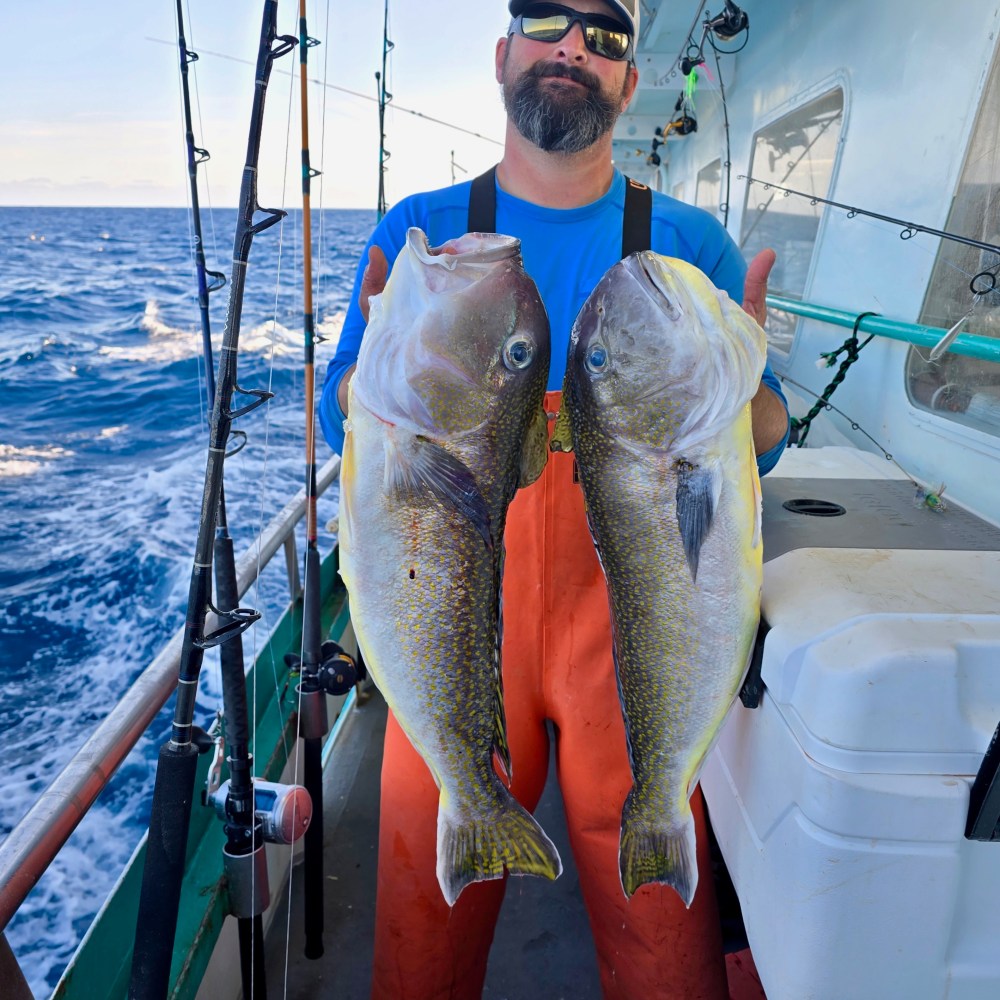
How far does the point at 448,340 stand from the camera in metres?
1.29

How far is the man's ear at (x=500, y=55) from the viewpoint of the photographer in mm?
2004

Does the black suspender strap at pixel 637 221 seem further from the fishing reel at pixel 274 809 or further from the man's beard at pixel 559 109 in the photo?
the fishing reel at pixel 274 809

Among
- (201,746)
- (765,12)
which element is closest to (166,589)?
(201,746)

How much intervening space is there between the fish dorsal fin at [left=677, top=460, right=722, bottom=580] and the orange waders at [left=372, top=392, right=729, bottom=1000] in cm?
54

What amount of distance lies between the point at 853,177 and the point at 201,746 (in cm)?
408

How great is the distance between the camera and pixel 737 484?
1.32m

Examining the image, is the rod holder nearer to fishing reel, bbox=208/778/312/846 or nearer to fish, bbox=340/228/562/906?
fishing reel, bbox=208/778/312/846

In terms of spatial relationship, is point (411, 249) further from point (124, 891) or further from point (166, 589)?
point (166, 589)

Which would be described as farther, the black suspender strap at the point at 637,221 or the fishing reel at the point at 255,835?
the fishing reel at the point at 255,835

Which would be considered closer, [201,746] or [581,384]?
[581,384]

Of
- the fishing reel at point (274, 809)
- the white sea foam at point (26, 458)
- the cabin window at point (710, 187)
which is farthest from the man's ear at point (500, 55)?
the white sea foam at point (26, 458)

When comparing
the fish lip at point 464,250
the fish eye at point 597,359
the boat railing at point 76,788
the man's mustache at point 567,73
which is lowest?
the boat railing at point 76,788

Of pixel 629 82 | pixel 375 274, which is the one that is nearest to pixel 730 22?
pixel 629 82

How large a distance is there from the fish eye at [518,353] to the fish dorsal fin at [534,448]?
0.11m
